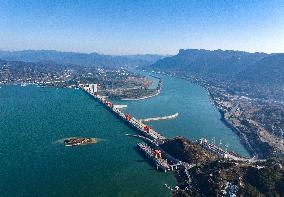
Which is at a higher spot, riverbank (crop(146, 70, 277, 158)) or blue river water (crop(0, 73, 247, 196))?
blue river water (crop(0, 73, 247, 196))

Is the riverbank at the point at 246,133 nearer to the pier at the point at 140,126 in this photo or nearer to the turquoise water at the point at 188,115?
the turquoise water at the point at 188,115

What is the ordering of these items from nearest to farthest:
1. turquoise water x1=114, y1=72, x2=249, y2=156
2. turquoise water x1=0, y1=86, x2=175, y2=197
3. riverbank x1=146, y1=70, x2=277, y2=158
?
turquoise water x1=0, y1=86, x2=175, y2=197
riverbank x1=146, y1=70, x2=277, y2=158
turquoise water x1=114, y1=72, x2=249, y2=156

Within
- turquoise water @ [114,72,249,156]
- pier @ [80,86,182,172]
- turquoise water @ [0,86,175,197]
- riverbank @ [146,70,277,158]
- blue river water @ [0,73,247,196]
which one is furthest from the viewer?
turquoise water @ [114,72,249,156]

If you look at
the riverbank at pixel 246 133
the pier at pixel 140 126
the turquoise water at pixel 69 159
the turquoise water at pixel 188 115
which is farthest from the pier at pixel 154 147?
the riverbank at pixel 246 133

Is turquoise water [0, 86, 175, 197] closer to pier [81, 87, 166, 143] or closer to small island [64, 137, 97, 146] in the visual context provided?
small island [64, 137, 97, 146]

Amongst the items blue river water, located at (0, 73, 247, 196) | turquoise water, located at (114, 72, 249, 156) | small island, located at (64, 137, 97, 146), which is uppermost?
small island, located at (64, 137, 97, 146)

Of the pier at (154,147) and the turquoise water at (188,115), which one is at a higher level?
the pier at (154,147)

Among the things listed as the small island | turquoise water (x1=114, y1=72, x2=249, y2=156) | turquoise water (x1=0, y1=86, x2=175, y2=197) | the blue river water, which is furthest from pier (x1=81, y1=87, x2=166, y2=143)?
the small island
